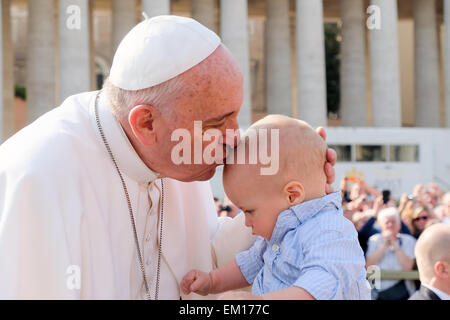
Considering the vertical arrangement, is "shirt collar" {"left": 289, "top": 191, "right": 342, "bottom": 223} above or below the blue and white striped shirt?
above

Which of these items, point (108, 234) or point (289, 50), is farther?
point (289, 50)

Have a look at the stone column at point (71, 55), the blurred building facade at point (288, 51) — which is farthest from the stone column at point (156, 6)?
the stone column at point (71, 55)

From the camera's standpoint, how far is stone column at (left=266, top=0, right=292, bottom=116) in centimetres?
7100

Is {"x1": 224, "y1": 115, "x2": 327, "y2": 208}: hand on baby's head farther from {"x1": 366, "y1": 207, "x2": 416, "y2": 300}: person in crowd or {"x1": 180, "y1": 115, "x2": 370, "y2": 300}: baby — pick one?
{"x1": 366, "y1": 207, "x2": 416, "y2": 300}: person in crowd

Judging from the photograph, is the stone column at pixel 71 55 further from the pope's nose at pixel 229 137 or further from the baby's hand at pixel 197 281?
the pope's nose at pixel 229 137

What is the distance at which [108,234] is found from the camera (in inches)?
176

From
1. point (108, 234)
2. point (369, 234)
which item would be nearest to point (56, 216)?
point (108, 234)

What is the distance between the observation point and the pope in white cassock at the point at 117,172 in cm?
392

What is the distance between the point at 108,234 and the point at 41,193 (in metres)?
0.65

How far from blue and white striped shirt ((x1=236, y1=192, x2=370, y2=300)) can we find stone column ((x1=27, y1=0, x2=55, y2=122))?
63.8 metres

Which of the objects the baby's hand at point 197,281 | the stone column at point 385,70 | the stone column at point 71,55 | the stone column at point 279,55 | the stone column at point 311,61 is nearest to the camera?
the baby's hand at point 197,281

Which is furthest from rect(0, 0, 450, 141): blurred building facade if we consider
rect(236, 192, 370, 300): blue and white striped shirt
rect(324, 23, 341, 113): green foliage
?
rect(236, 192, 370, 300): blue and white striped shirt

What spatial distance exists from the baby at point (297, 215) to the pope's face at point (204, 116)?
0.17 m
